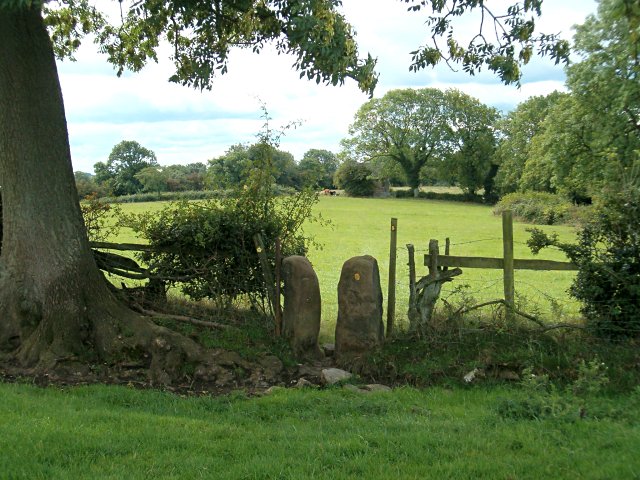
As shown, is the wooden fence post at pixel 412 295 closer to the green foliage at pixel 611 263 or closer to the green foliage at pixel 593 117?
the green foliage at pixel 611 263

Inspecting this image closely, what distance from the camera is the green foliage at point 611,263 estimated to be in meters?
8.84

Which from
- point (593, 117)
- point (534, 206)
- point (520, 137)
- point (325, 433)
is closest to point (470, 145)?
point (520, 137)

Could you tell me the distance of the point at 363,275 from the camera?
9492 millimetres

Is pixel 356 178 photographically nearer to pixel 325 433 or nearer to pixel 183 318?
pixel 183 318

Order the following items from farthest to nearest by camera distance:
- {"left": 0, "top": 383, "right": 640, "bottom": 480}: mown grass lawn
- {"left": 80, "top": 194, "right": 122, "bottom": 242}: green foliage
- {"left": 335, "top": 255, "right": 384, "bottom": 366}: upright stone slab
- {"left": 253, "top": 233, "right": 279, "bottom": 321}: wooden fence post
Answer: {"left": 80, "top": 194, "right": 122, "bottom": 242}: green foliage < {"left": 253, "top": 233, "right": 279, "bottom": 321}: wooden fence post < {"left": 335, "top": 255, "right": 384, "bottom": 366}: upright stone slab < {"left": 0, "top": 383, "right": 640, "bottom": 480}: mown grass lawn

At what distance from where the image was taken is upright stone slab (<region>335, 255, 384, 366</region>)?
9406mm

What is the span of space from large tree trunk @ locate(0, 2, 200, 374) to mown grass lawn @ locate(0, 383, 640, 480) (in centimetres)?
168

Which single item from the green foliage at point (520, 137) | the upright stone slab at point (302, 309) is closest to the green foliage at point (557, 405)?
the upright stone slab at point (302, 309)

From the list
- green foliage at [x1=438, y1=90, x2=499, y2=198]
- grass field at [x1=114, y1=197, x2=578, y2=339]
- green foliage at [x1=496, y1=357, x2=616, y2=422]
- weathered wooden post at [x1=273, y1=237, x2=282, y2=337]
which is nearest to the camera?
green foliage at [x1=496, y1=357, x2=616, y2=422]

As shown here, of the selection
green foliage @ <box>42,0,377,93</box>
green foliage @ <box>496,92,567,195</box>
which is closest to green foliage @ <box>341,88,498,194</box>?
green foliage @ <box>496,92,567,195</box>

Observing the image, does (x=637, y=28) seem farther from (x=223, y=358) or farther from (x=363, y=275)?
(x=223, y=358)

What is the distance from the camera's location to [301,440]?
19.0ft

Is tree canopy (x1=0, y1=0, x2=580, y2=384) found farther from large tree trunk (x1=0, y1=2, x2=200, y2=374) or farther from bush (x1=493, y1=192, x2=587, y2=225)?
bush (x1=493, y1=192, x2=587, y2=225)

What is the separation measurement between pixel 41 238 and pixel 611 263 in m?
8.47
